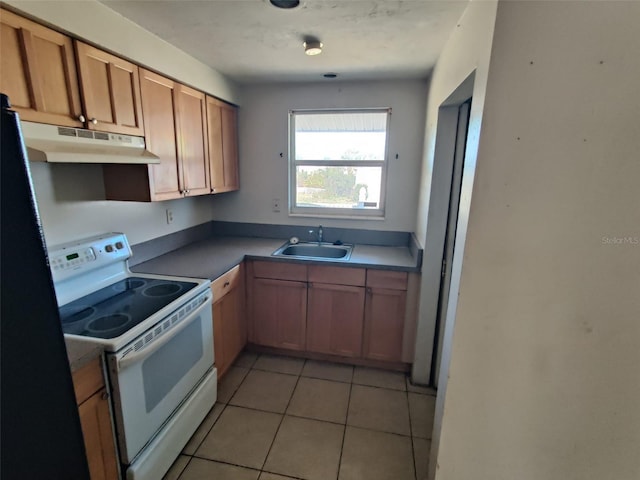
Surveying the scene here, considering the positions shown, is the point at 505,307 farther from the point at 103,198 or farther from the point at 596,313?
the point at 103,198

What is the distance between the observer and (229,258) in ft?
7.75

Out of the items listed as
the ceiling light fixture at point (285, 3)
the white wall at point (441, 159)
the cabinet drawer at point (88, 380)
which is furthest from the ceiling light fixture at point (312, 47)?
the cabinet drawer at point (88, 380)

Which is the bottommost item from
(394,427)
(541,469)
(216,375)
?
(394,427)

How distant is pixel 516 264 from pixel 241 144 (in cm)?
255

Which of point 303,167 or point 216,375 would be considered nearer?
point 216,375

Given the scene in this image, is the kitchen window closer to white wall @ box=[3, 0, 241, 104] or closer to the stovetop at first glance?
white wall @ box=[3, 0, 241, 104]

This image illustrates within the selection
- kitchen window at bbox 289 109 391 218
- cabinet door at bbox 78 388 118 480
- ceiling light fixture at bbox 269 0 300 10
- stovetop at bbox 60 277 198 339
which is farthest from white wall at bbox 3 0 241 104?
cabinet door at bbox 78 388 118 480

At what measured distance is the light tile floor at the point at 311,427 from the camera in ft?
5.43

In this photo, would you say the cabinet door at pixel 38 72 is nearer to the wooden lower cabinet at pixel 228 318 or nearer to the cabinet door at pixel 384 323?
the wooden lower cabinet at pixel 228 318

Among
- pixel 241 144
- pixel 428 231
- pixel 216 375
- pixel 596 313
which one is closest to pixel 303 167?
pixel 241 144

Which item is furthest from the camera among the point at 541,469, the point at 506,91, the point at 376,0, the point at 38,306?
the point at 376,0

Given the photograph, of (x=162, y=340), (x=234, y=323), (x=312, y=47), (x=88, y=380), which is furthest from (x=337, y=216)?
(x=88, y=380)

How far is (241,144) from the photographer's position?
2.95 metres

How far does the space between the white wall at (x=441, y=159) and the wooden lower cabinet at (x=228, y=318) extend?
4.50 ft
